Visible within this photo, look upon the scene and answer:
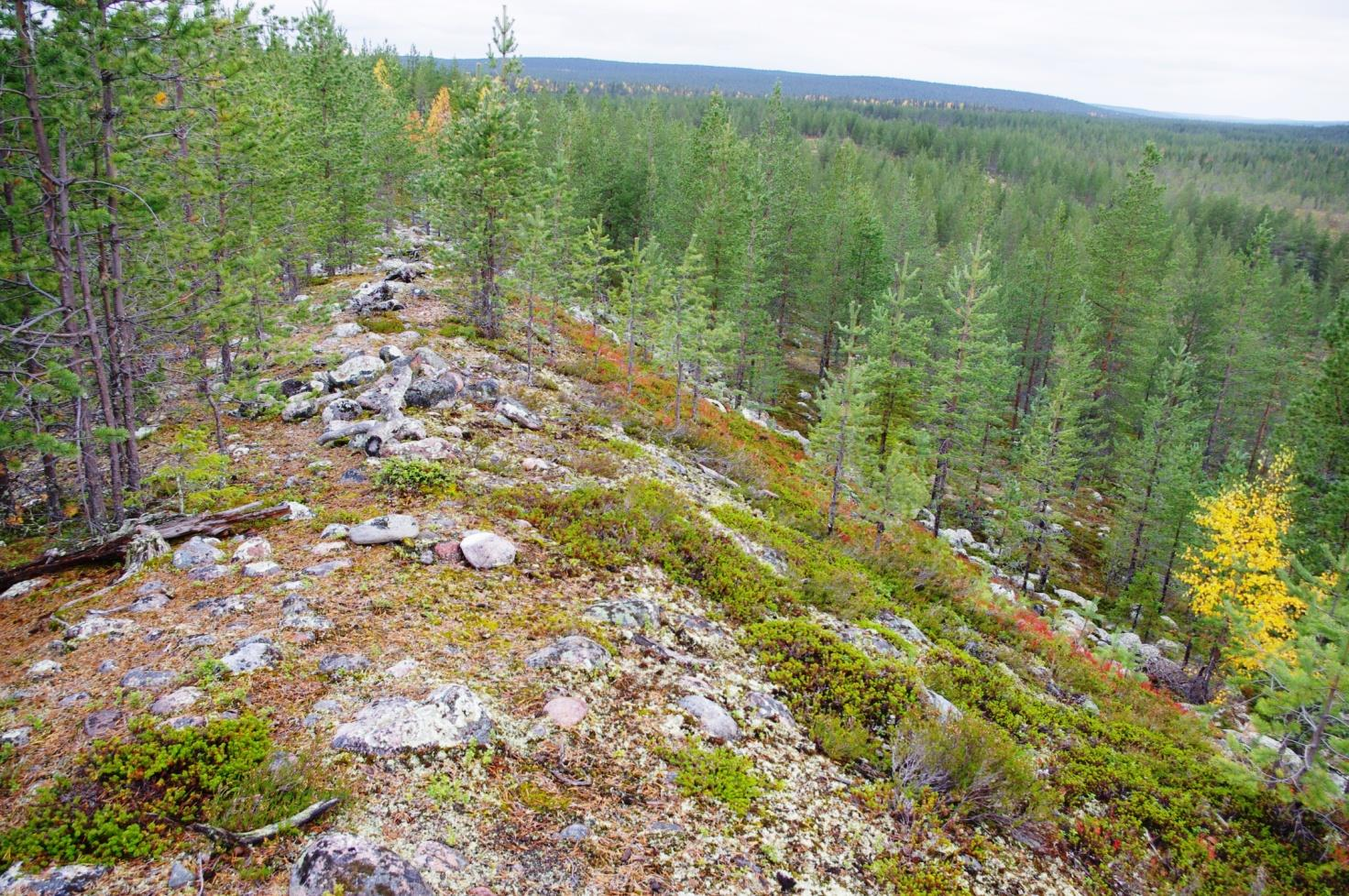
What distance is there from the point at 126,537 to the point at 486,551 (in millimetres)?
4555

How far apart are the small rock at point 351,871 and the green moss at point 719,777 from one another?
7.50 feet

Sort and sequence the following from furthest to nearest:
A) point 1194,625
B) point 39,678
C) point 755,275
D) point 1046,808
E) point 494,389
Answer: point 755,275
point 1194,625
point 494,389
point 1046,808
point 39,678

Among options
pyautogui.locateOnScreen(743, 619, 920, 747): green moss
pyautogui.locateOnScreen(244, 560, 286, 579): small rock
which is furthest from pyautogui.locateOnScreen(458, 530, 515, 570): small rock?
pyautogui.locateOnScreen(743, 619, 920, 747): green moss

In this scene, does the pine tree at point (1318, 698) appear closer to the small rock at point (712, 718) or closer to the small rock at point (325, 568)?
the small rock at point (712, 718)

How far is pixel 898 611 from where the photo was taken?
468 inches

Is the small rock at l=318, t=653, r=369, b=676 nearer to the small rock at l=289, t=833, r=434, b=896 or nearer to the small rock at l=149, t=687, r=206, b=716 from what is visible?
the small rock at l=149, t=687, r=206, b=716

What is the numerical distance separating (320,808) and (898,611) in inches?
384

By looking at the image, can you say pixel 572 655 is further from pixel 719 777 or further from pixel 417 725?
pixel 719 777

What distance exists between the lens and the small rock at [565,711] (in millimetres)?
6066

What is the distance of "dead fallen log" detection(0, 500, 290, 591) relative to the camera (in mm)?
8169

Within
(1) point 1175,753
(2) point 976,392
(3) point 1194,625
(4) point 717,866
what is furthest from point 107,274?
(3) point 1194,625

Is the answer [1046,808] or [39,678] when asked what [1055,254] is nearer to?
[1046,808]

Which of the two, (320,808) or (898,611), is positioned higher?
(320,808)

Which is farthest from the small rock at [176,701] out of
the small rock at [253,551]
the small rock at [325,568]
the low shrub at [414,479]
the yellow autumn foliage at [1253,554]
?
the yellow autumn foliage at [1253,554]
